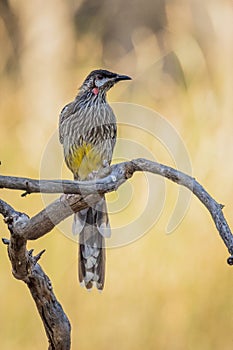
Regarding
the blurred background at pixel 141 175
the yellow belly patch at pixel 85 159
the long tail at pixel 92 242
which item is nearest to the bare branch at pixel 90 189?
the long tail at pixel 92 242

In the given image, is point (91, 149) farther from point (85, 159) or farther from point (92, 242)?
point (92, 242)

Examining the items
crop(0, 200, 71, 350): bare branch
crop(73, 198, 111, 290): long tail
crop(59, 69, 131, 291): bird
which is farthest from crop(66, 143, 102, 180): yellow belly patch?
crop(0, 200, 71, 350): bare branch

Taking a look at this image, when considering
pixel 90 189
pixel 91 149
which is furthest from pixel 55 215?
pixel 91 149

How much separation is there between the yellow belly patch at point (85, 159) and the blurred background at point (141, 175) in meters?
0.47

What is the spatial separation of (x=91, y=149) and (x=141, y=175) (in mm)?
641

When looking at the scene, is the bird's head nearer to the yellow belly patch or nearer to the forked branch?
the yellow belly patch

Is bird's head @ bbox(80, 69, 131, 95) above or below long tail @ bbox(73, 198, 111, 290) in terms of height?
above

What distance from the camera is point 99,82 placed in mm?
2389

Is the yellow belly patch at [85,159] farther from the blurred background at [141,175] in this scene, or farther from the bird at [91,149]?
the blurred background at [141,175]

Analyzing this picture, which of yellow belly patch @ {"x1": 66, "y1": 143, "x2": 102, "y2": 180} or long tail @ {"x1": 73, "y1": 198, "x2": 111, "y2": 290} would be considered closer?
long tail @ {"x1": 73, "y1": 198, "x2": 111, "y2": 290}

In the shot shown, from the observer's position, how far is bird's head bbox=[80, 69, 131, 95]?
7.66 ft

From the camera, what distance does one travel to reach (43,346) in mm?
2982

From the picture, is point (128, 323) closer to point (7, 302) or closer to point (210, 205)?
point (7, 302)

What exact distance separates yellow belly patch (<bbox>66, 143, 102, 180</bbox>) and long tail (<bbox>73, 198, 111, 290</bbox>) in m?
0.13
